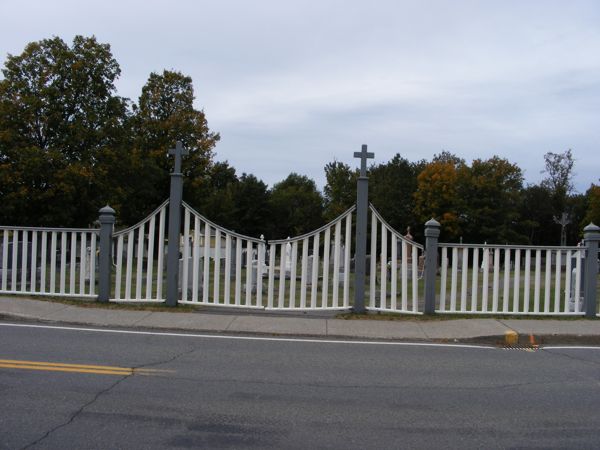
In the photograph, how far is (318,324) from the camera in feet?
33.2

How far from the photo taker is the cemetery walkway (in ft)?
30.7

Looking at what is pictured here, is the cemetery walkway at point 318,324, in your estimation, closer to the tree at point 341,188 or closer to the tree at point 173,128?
the tree at point 173,128

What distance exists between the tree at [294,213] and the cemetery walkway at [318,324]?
50.1 meters

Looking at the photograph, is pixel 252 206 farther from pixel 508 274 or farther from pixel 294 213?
pixel 508 274

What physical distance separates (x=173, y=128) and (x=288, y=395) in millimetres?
32165

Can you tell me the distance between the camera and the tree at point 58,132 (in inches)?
1009

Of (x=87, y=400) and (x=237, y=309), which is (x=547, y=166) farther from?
(x=87, y=400)

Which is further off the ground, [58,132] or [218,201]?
[58,132]

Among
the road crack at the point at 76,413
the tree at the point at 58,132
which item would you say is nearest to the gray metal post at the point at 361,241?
the road crack at the point at 76,413

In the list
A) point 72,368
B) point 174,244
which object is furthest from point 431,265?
point 72,368

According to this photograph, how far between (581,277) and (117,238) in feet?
31.2

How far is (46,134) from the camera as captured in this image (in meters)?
27.0

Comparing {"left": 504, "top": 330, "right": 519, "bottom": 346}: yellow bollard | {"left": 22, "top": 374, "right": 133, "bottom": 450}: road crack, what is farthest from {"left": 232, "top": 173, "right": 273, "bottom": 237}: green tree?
{"left": 22, "top": 374, "right": 133, "bottom": 450}: road crack

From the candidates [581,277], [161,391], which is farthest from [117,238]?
[581,277]
